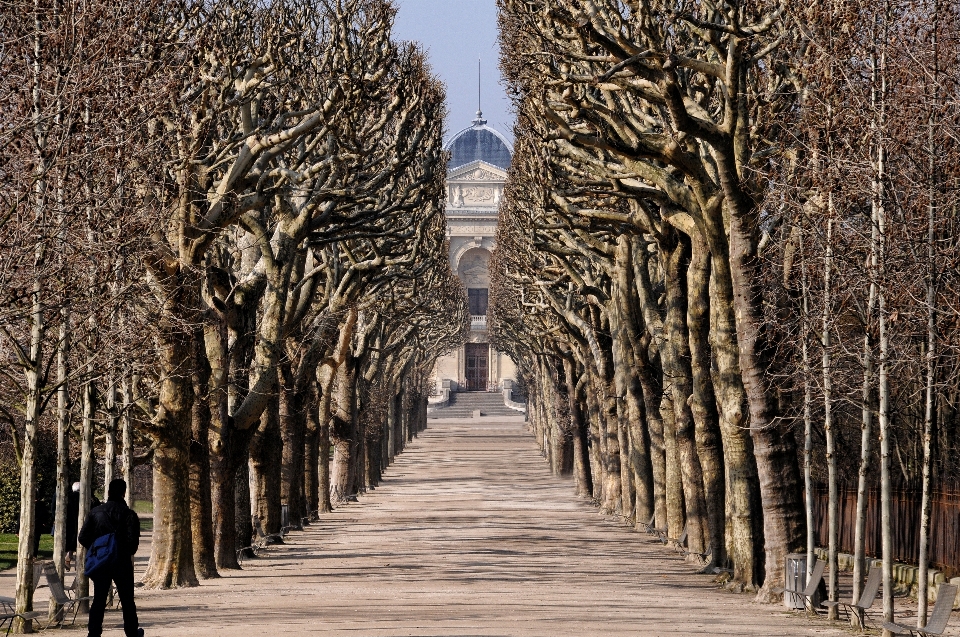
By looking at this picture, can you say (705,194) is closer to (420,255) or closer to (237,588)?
(237,588)

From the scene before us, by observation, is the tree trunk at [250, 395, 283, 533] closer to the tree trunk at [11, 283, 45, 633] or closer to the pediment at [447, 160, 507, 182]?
the tree trunk at [11, 283, 45, 633]

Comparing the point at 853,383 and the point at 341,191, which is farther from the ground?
the point at 341,191

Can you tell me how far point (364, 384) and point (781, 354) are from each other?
30480 millimetres

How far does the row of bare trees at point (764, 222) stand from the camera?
16406mm

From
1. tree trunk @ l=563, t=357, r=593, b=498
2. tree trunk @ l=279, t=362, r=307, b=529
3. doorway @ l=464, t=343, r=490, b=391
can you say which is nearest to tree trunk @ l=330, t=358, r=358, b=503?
tree trunk @ l=279, t=362, r=307, b=529

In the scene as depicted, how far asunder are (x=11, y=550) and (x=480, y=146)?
136 m

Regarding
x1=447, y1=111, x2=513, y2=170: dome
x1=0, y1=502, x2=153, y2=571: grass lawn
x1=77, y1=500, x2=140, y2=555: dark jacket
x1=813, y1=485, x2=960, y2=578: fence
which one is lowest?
x1=0, y1=502, x2=153, y2=571: grass lawn

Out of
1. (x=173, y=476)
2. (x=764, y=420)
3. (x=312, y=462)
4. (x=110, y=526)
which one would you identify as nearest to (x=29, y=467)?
(x=110, y=526)

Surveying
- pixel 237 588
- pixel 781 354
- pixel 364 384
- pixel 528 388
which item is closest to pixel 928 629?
pixel 781 354

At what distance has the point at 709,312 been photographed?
2505cm

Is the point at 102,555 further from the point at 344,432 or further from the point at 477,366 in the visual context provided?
the point at 477,366

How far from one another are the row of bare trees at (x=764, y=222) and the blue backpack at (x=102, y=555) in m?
7.07

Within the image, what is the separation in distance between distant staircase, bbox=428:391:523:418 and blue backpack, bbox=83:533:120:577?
10954 cm

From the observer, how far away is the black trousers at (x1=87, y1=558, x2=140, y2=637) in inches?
600
